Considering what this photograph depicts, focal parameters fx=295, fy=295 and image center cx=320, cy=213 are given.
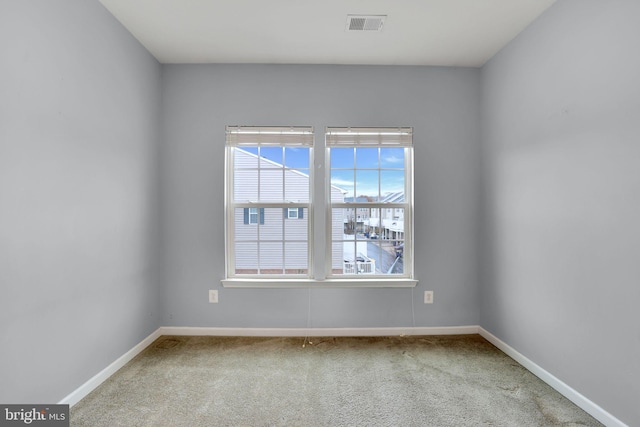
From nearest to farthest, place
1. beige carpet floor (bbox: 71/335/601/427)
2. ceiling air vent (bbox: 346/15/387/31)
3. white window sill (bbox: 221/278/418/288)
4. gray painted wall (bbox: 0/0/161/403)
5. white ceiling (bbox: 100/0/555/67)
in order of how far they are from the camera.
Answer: gray painted wall (bbox: 0/0/161/403) → beige carpet floor (bbox: 71/335/601/427) → white ceiling (bbox: 100/0/555/67) → ceiling air vent (bbox: 346/15/387/31) → white window sill (bbox: 221/278/418/288)

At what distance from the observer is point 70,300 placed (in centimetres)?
184

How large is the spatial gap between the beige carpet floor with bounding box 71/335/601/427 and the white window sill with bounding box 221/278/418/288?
52 centimetres

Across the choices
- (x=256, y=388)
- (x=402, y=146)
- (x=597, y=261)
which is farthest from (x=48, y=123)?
(x=597, y=261)

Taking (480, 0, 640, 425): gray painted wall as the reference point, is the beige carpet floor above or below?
below

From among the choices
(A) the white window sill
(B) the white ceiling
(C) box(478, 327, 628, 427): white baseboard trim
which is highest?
(B) the white ceiling

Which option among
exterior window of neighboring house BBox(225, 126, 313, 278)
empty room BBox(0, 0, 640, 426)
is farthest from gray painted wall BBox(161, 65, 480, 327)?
exterior window of neighboring house BBox(225, 126, 313, 278)

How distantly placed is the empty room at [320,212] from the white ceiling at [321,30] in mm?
21

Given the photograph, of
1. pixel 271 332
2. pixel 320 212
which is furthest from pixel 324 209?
pixel 271 332

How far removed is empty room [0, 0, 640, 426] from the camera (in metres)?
1.65

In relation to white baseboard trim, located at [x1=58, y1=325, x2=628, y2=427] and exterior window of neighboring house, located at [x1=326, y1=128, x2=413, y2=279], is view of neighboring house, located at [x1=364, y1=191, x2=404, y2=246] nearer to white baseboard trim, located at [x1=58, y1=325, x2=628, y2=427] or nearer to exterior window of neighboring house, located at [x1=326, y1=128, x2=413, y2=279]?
exterior window of neighboring house, located at [x1=326, y1=128, x2=413, y2=279]

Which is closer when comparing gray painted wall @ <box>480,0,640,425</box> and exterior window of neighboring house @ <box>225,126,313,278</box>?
gray painted wall @ <box>480,0,640,425</box>

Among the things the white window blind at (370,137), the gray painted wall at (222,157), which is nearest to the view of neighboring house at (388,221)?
the gray painted wall at (222,157)

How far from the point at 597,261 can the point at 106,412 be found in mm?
3112

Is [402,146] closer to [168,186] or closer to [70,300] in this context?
[168,186]
